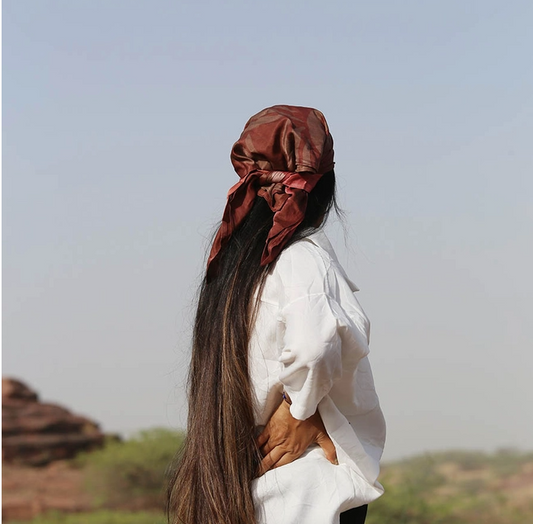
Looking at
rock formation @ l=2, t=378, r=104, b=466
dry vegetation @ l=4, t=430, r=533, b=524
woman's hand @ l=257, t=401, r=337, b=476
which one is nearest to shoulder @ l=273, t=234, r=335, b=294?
woman's hand @ l=257, t=401, r=337, b=476

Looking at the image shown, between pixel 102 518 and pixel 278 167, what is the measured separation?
433cm

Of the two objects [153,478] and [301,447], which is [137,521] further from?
[301,447]

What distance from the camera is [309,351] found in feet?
3.77

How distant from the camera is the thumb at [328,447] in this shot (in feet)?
4.35

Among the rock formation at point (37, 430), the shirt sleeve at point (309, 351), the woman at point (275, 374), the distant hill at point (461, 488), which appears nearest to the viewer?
the shirt sleeve at point (309, 351)

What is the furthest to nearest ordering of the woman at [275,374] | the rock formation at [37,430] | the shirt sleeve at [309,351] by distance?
1. the rock formation at [37,430]
2. the woman at [275,374]
3. the shirt sleeve at [309,351]

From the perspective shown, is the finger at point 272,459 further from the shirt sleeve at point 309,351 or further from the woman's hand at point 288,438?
the shirt sleeve at point 309,351

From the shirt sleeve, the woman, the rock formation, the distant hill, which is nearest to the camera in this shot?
the shirt sleeve

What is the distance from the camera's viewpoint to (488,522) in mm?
4816

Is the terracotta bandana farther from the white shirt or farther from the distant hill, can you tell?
the distant hill

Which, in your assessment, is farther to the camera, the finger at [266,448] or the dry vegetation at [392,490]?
the dry vegetation at [392,490]

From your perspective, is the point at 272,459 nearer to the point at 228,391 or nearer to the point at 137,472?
the point at 228,391

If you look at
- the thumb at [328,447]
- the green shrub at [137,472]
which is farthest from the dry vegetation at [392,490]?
the thumb at [328,447]

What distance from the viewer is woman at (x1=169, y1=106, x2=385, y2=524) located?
1.26 meters
